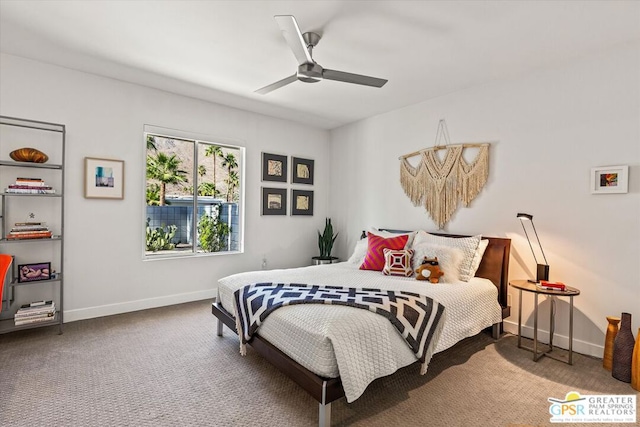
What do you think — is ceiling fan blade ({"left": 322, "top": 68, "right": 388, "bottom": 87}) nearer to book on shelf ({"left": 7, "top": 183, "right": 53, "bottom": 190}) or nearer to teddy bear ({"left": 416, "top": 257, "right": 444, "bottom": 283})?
teddy bear ({"left": 416, "top": 257, "right": 444, "bottom": 283})

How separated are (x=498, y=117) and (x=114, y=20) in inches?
143

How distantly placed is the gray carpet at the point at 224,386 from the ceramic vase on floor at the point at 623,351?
0.07 metres

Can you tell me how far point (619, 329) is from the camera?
2.48m

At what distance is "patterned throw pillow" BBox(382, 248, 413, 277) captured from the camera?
3244mm

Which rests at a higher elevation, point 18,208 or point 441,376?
point 18,208

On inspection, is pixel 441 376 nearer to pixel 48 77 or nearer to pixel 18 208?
pixel 18 208

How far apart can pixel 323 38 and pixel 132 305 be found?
3571mm

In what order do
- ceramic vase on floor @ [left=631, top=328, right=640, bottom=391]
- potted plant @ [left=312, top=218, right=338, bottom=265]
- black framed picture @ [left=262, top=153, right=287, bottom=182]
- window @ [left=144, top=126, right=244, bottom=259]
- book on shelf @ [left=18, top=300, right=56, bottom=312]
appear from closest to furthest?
ceramic vase on floor @ [left=631, top=328, right=640, bottom=391] < book on shelf @ [left=18, top=300, right=56, bottom=312] < window @ [left=144, top=126, right=244, bottom=259] < black framed picture @ [left=262, top=153, right=287, bottom=182] < potted plant @ [left=312, top=218, right=338, bottom=265]

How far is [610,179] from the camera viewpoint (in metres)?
2.74

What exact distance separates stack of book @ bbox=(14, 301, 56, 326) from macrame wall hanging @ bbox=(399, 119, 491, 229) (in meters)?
4.11

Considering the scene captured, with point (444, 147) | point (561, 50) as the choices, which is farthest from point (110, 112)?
point (561, 50)

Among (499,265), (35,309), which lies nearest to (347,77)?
(499,265)

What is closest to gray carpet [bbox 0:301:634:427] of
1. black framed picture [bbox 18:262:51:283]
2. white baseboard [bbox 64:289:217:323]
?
white baseboard [bbox 64:289:217:323]

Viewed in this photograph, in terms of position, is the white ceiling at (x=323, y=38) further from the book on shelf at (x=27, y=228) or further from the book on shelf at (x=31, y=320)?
the book on shelf at (x=31, y=320)
